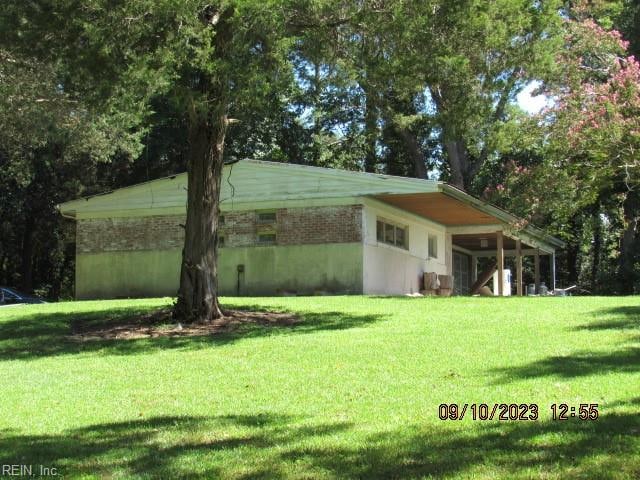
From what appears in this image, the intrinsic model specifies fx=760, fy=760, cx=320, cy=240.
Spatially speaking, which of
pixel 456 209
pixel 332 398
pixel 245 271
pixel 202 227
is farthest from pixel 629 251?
pixel 332 398

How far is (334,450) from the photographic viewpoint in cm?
512

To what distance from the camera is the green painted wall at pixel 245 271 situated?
851 inches

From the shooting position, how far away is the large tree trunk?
523 inches

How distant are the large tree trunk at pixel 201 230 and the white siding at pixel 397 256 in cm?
846

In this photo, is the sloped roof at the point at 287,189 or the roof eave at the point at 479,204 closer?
the roof eave at the point at 479,204

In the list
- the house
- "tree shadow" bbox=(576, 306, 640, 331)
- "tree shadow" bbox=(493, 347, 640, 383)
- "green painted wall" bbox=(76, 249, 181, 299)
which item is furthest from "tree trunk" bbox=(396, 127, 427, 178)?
"tree shadow" bbox=(493, 347, 640, 383)

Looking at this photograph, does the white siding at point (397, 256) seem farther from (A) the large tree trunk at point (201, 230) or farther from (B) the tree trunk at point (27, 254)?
(B) the tree trunk at point (27, 254)

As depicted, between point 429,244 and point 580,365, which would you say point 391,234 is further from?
point 580,365

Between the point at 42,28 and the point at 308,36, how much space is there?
450cm

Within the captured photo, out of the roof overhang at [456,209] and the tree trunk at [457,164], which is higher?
the tree trunk at [457,164]

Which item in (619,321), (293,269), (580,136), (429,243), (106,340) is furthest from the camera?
(429,243)

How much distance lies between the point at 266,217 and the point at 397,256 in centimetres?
436

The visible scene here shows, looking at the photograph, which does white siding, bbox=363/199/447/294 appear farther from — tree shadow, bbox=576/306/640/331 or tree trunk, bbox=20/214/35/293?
tree trunk, bbox=20/214/35/293

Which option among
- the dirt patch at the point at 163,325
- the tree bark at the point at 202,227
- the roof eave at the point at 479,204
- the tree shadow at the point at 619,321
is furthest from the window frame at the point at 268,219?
the tree shadow at the point at 619,321
